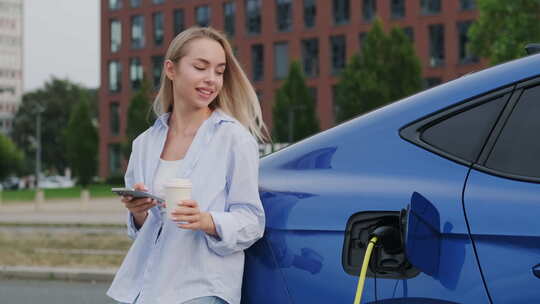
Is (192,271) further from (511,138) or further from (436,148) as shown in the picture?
(511,138)

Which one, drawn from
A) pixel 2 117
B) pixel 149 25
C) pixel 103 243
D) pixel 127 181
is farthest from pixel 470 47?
pixel 2 117

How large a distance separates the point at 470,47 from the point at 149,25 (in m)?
37.9

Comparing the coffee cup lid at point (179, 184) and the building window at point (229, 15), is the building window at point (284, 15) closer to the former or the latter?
the building window at point (229, 15)

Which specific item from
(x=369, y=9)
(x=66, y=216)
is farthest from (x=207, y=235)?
(x=369, y=9)

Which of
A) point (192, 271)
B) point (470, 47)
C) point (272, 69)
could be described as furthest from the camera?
point (272, 69)

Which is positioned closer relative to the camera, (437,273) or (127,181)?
(437,273)

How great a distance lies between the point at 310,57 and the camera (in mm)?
54219

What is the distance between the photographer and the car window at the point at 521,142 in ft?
7.10

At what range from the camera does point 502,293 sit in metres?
2.04

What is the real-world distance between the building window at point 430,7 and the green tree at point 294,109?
8844 mm

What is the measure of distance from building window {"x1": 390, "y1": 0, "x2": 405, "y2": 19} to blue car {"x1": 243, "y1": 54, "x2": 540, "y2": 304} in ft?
161

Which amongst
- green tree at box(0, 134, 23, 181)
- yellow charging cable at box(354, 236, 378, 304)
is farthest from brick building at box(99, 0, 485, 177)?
yellow charging cable at box(354, 236, 378, 304)

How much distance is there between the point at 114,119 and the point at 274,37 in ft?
59.4

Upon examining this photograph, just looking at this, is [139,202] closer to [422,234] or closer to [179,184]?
[179,184]
